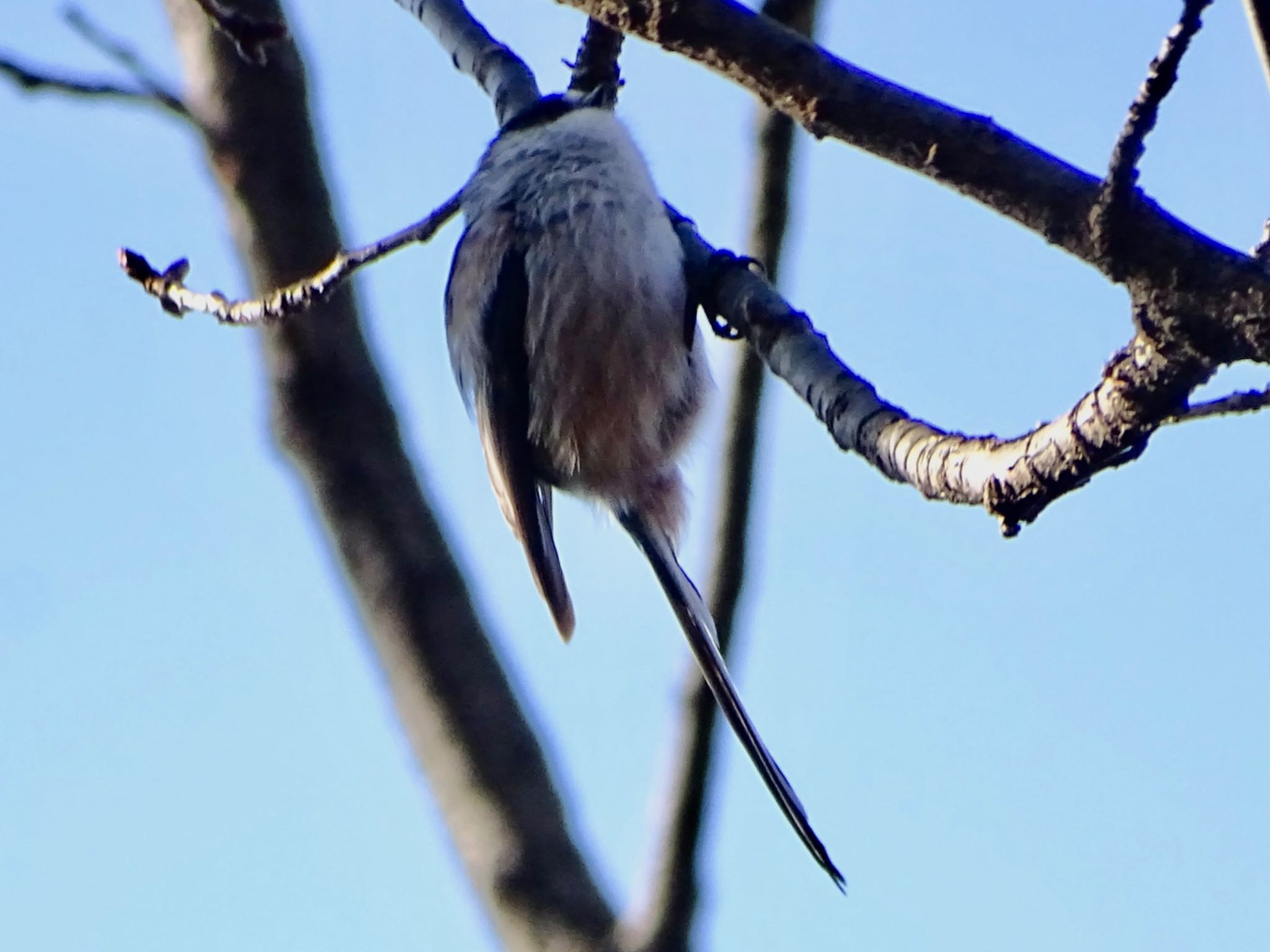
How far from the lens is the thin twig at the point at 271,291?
72.3 inches

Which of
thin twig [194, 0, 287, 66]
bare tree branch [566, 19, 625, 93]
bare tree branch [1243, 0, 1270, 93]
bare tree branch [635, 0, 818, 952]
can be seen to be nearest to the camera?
bare tree branch [1243, 0, 1270, 93]

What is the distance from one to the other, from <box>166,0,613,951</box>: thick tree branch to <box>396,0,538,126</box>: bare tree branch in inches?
10.7

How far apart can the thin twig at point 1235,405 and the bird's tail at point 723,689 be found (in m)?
0.76

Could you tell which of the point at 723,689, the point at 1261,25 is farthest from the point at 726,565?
the point at 1261,25

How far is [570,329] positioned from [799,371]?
115 centimetres

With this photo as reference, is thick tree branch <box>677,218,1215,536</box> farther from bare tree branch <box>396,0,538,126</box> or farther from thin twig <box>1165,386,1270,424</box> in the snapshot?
bare tree branch <box>396,0,538,126</box>

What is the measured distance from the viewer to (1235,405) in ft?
4.18

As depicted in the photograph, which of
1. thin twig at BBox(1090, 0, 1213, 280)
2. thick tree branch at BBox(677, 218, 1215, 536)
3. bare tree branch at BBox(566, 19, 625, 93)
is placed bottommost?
thick tree branch at BBox(677, 218, 1215, 536)

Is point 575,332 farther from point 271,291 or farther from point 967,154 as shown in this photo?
point 967,154

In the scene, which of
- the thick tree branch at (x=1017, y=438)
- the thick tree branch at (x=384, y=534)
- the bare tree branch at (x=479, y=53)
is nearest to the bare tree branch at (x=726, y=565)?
the thick tree branch at (x=384, y=534)

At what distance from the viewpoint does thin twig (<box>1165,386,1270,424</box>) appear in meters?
1.25

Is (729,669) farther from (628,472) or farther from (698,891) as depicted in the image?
(628,472)

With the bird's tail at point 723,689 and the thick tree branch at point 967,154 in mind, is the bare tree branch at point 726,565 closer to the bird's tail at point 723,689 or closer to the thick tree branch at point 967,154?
the bird's tail at point 723,689

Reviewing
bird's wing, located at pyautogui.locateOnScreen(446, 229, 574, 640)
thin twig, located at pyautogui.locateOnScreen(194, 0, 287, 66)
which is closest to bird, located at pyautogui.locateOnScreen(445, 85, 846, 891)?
bird's wing, located at pyautogui.locateOnScreen(446, 229, 574, 640)
